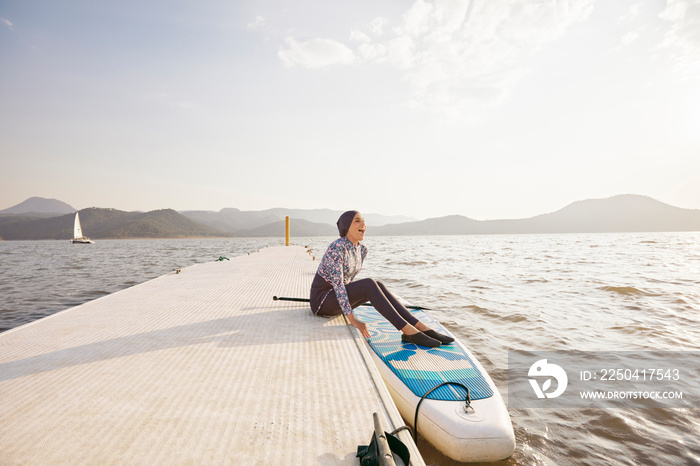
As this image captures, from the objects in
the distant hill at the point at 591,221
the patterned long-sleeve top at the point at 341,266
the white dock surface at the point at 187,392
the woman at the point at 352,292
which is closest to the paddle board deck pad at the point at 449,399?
the woman at the point at 352,292

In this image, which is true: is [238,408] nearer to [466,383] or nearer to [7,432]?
A: [7,432]

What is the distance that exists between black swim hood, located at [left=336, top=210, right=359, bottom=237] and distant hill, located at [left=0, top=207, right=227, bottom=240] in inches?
4455

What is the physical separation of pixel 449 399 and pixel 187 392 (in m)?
1.83

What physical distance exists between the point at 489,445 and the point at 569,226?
6504 inches

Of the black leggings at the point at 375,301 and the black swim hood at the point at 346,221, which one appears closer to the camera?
the black leggings at the point at 375,301

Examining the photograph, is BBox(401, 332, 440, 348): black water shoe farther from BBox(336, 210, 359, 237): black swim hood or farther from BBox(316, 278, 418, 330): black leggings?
BBox(336, 210, 359, 237): black swim hood

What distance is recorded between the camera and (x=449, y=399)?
7.76 ft

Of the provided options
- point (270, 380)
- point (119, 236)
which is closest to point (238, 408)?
point (270, 380)

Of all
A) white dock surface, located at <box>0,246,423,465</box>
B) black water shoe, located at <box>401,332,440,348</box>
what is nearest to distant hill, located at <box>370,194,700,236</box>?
black water shoe, located at <box>401,332,440,348</box>

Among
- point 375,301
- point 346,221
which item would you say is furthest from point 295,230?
point 375,301

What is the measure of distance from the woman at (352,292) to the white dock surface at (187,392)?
0.78 feet

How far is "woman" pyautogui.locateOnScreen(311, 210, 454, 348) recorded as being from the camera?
10.8 feet

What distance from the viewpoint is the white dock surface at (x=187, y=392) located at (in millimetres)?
1585

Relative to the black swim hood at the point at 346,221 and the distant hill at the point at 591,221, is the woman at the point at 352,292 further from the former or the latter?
the distant hill at the point at 591,221
